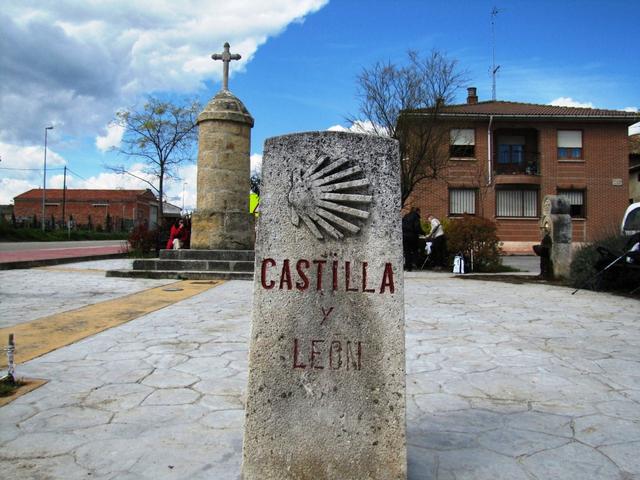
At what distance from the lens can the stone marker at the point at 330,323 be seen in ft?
7.11

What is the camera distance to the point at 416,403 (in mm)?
3295

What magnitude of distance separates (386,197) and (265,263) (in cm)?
59

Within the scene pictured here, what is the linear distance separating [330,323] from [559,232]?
401 inches

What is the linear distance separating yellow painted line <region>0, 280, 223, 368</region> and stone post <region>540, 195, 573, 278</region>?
24.7ft

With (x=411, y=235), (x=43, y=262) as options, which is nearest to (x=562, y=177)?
(x=411, y=235)

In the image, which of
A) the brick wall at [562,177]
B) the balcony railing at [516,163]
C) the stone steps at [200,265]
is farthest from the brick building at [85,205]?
the stone steps at [200,265]

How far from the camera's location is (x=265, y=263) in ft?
7.32

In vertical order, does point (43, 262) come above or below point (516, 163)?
below

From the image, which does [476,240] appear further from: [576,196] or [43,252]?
[576,196]

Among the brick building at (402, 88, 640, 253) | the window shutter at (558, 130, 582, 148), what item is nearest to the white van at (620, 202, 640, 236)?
the brick building at (402, 88, 640, 253)

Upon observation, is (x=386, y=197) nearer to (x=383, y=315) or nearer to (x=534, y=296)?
(x=383, y=315)

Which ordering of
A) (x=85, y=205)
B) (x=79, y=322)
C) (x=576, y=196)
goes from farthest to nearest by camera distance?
(x=85, y=205)
(x=576, y=196)
(x=79, y=322)

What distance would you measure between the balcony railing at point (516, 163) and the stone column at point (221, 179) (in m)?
21.0

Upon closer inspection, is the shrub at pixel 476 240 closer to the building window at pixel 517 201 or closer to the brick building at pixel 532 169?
the brick building at pixel 532 169
